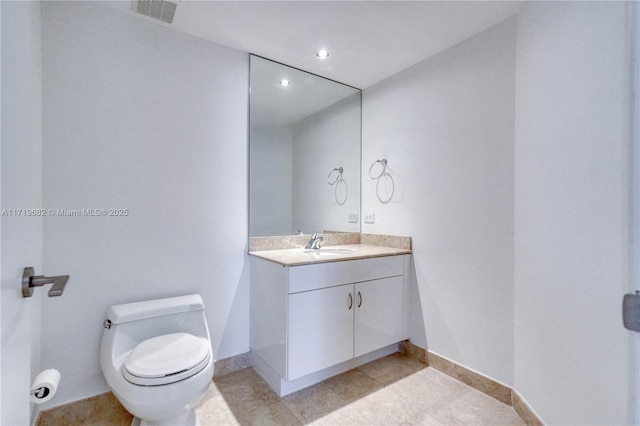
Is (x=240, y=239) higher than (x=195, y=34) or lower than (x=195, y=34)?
lower

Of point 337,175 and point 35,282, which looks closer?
point 35,282

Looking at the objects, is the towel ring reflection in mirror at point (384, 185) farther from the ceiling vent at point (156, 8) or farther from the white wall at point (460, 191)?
the ceiling vent at point (156, 8)

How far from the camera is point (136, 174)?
174 cm

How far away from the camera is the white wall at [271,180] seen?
85.8 inches

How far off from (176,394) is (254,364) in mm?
890

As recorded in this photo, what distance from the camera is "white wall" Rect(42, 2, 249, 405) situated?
1.55 metres

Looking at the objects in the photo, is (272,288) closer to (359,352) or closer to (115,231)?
(359,352)

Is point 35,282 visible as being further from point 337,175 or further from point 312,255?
point 337,175

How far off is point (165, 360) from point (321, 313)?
0.87m

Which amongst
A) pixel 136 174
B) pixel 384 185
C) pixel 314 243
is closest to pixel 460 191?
pixel 384 185

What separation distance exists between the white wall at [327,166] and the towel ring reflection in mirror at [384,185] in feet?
0.78

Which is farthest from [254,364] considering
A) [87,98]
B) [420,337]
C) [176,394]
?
[87,98]

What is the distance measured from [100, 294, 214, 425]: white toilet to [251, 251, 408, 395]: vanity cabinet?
16.5 inches

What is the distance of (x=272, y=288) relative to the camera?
6.06 feet
